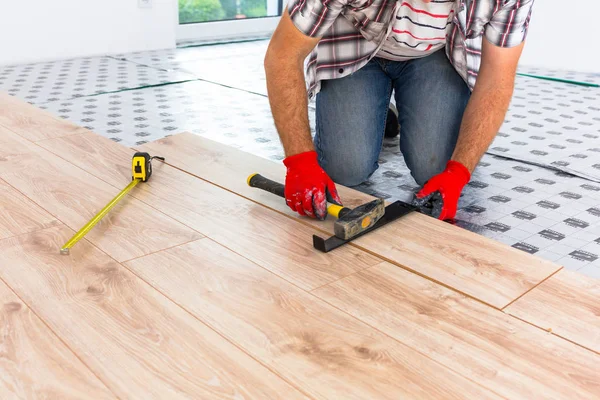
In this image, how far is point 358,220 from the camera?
137 cm

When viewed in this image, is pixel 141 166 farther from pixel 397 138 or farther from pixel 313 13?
pixel 397 138

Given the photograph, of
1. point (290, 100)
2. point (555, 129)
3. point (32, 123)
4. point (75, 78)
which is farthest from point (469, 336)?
point (75, 78)

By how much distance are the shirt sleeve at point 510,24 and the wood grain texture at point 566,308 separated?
794mm

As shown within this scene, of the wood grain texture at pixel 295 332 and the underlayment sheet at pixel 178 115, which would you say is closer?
the wood grain texture at pixel 295 332

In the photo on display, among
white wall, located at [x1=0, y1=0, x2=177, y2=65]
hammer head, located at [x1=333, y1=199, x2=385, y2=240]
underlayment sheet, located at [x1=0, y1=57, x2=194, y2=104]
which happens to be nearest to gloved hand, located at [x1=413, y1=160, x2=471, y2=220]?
hammer head, located at [x1=333, y1=199, x2=385, y2=240]

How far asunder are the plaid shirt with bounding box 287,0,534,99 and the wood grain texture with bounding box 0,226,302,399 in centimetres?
85

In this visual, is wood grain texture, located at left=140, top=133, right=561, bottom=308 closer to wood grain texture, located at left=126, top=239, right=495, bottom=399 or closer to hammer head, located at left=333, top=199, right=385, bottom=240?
hammer head, located at left=333, top=199, right=385, bottom=240

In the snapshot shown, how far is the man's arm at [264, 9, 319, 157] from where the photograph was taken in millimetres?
1699

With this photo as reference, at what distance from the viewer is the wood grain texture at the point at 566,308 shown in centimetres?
107

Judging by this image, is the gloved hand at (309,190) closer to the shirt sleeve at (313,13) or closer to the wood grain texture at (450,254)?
the wood grain texture at (450,254)

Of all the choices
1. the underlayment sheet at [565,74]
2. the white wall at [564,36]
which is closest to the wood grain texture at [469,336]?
the underlayment sheet at [565,74]

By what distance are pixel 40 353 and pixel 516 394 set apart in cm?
72

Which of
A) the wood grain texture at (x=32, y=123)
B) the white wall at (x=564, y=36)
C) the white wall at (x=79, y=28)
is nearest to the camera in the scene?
the wood grain texture at (x=32, y=123)

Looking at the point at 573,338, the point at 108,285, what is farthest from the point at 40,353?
the point at 573,338
